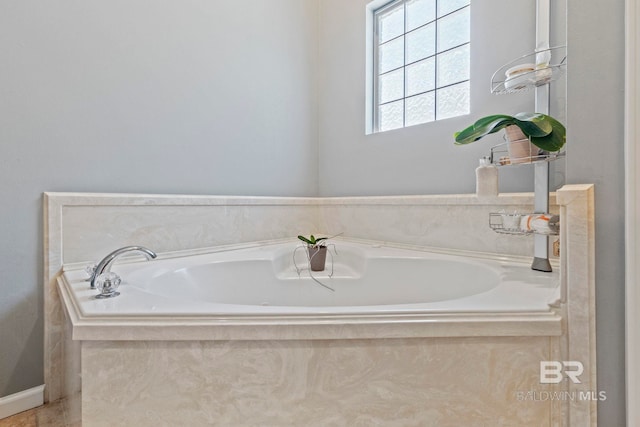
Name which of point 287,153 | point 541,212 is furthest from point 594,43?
point 287,153

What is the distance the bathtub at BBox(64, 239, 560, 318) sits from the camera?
0.93 metres

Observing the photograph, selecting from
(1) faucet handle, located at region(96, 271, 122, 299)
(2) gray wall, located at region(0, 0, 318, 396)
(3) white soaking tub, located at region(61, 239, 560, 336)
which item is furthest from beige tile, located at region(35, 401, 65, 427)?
(1) faucet handle, located at region(96, 271, 122, 299)

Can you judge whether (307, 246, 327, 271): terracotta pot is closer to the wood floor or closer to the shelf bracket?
the shelf bracket

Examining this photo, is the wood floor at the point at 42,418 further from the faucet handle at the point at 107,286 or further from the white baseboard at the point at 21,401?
the faucet handle at the point at 107,286

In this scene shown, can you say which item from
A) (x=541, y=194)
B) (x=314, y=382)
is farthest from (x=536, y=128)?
(x=314, y=382)

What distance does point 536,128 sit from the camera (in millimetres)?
1044

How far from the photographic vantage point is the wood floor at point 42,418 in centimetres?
116

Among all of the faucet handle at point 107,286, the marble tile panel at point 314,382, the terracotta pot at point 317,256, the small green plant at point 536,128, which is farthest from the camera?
the terracotta pot at point 317,256

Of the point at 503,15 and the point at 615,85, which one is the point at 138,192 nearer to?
the point at 615,85

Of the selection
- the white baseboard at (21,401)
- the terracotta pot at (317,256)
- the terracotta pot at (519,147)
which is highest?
the terracotta pot at (519,147)

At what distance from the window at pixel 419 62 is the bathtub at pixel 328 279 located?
2.82 ft

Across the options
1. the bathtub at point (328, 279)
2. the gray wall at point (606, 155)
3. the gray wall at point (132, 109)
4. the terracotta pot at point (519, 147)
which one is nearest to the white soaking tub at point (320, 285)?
the bathtub at point (328, 279)

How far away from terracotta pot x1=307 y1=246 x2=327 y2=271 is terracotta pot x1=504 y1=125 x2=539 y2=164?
951 mm

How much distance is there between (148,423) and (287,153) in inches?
67.1
